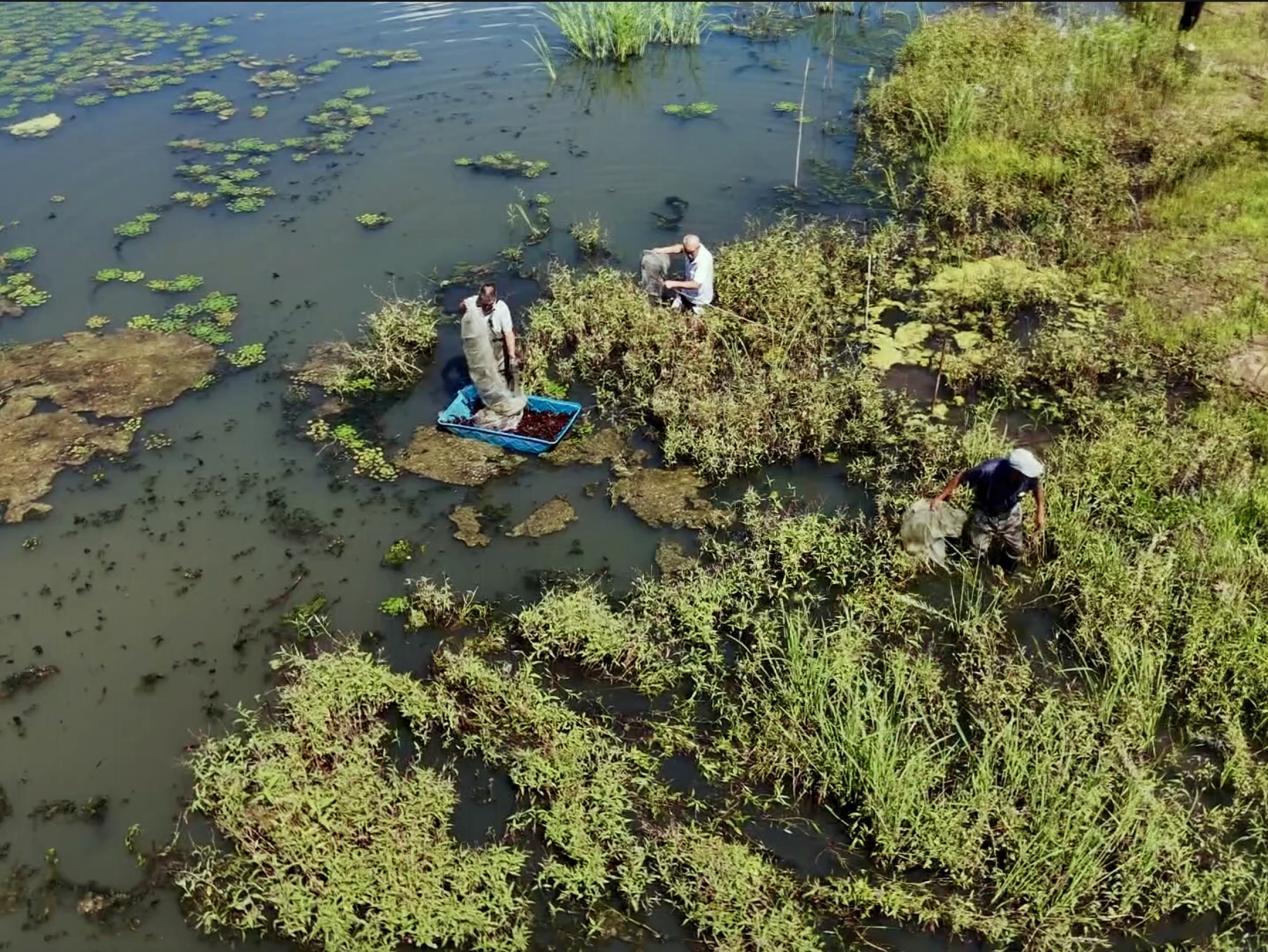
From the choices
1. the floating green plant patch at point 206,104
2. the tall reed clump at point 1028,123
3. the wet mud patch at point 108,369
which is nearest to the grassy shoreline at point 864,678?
the tall reed clump at point 1028,123

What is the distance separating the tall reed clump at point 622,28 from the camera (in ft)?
49.1

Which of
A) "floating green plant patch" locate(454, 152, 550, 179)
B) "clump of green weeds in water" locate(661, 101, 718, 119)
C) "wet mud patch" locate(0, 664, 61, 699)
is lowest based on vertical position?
"wet mud patch" locate(0, 664, 61, 699)

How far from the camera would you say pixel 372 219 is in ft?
37.2

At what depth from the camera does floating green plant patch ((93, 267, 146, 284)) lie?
403 inches

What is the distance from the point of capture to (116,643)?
6.39m

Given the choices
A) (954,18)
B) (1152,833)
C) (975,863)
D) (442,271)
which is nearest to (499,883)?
(975,863)

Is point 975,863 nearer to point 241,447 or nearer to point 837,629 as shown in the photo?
point 837,629

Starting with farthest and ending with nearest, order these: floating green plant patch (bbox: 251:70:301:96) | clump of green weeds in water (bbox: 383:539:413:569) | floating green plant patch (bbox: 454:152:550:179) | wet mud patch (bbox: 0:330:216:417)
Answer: floating green plant patch (bbox: 251:70:301:96) < floating green plant patch (bbox: 454:152:550:179) < wet mud patch (bbox: 0:330:216:417) < clump of green weeds in water (bbox: 383:539:413:569)

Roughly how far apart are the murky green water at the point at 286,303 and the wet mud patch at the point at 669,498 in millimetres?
158

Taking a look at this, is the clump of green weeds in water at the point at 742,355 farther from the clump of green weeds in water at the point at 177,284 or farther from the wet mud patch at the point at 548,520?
the clump of green weeds in water at the point at 177,284

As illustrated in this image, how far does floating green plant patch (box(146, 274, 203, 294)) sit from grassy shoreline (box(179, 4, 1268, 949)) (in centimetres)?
427

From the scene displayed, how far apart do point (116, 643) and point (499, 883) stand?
3.60 metres

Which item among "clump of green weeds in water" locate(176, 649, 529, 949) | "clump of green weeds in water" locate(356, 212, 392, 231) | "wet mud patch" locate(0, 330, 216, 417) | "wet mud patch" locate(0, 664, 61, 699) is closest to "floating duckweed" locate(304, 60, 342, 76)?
"clump of green weeds in water" locate(356, 212, 392, 231)

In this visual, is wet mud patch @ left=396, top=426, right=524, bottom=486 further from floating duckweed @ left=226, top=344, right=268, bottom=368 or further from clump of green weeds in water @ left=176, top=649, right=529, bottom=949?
clump of green weeds in water @ left=176, top=649, right=529, bottom=949
